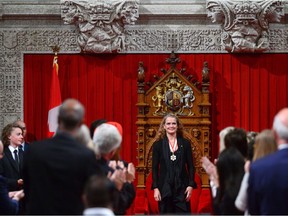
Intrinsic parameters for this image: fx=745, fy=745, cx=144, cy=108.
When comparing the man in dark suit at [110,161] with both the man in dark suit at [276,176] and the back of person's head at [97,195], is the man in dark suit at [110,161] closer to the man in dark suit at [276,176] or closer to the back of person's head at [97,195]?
the man in dark suit at [276,176]

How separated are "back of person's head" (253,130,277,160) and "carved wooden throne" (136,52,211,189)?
179 inches

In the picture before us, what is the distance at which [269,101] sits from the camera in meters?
10.1

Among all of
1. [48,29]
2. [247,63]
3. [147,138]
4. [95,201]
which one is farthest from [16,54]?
[95,201]

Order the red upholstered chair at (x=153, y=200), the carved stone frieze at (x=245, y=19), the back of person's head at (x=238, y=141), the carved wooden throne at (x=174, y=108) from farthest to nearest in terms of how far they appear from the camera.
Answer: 1. the carved stone frieze at (x=245, y=19)
2. the carved wooden throne at (x=174, y=108)
3. the red upholstered chair at (x=153, y=200)
4. the back of person's head at (x=238, y=141)

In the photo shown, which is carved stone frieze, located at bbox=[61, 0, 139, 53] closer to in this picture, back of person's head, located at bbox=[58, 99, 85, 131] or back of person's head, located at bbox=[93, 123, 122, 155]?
back of person's head, located at bbox=[93, 123, 122, 155]

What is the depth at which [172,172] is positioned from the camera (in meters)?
8.10

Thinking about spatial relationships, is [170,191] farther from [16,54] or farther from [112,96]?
[16,54]

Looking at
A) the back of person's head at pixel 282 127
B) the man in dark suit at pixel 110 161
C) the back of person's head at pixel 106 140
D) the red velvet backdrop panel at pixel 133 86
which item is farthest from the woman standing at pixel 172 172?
the back of person's head at pixel 282 127

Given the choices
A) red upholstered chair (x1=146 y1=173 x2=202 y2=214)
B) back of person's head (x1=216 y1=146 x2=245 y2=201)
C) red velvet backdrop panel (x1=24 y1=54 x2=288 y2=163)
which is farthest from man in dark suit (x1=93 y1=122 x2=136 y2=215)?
red velvet backdrop panel (x1=24 y1=54 x2=288 y2=163)

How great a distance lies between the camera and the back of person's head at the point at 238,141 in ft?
18.2

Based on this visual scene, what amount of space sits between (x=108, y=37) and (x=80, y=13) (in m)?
0.50

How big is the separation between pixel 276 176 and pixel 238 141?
1.05m

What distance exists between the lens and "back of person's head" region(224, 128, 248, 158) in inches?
219

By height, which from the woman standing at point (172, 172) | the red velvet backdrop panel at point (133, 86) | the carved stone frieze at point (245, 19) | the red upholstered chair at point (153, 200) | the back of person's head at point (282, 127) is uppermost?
the carved stone frieze at point (245, 19)
